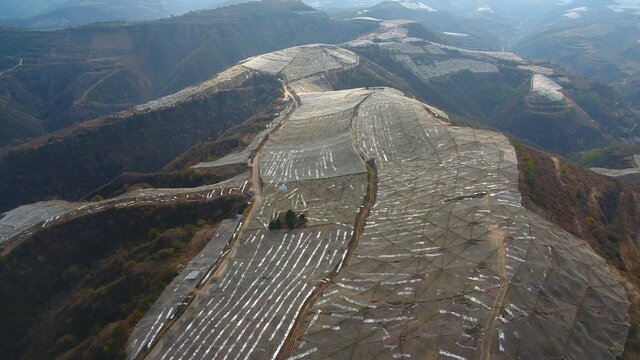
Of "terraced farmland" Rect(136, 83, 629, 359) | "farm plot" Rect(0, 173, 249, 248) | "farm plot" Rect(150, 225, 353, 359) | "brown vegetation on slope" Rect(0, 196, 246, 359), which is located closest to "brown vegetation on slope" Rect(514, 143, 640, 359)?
"terraced farmland" Rect(136, 83, 629, 359)

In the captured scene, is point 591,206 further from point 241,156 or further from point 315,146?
point 241,156

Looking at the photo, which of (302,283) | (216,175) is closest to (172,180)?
(216,175)

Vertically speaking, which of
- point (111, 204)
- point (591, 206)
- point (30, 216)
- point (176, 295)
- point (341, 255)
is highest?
point (341, 255)

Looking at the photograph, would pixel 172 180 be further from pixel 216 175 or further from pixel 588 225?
pixel 588 225

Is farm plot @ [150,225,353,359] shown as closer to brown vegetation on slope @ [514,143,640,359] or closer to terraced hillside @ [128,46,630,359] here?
terraced hillside @ [128,46,630,359]

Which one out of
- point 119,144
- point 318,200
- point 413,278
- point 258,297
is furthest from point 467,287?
point 119,144

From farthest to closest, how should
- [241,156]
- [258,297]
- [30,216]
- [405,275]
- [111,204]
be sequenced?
[241,156], [30,216], [111,204], [258,297], [405,275]

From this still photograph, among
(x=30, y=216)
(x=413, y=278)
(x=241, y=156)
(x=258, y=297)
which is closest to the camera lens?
(x=413, y=278)
